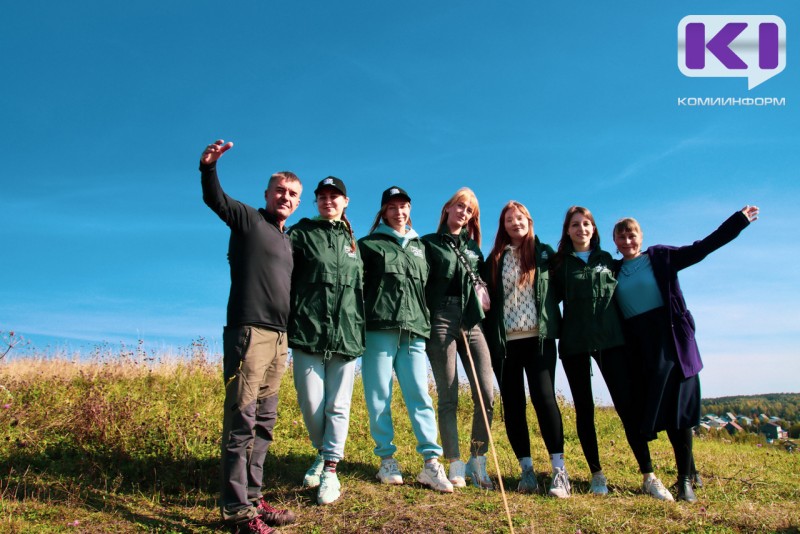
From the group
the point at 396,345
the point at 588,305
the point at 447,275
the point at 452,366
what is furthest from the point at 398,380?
the point at 588,305

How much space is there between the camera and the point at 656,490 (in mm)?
4883

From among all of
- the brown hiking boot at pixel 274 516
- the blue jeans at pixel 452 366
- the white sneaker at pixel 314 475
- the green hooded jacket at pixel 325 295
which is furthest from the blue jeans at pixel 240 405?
the blue jeans at pixel 452 366


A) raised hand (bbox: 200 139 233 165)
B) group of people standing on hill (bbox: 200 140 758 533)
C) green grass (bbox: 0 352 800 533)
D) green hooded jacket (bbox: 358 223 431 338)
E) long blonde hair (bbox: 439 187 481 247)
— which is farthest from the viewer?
long blonde hair (bbox: 439 187 481 247)

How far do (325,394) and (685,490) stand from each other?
11.0ft

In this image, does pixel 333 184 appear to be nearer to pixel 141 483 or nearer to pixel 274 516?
pixel 274 516

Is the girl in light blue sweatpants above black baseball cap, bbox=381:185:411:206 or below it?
below


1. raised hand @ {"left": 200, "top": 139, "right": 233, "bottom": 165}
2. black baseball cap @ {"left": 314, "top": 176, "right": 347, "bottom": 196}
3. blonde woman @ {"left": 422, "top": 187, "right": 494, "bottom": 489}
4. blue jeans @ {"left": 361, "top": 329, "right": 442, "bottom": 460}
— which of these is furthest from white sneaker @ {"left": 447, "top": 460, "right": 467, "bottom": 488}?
raised hand @ {"left": 200, "top": 139, "right": 233, "bottom": 165}

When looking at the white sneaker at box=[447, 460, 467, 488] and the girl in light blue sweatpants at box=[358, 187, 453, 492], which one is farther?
the white sneaker at box=[447, 460, 467, 488]

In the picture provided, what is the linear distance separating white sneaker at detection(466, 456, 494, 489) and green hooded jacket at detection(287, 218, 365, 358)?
155cm

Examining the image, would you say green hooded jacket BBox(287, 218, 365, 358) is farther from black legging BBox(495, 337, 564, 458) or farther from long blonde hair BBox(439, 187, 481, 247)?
black legging BBox(495, 337, 564, 458)

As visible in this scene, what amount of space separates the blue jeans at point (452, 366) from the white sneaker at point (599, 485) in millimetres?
1124

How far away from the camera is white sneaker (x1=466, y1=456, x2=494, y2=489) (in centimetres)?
485

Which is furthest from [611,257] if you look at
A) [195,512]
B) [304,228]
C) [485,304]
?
[195,512]

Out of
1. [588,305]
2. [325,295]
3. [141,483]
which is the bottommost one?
[141,483]
